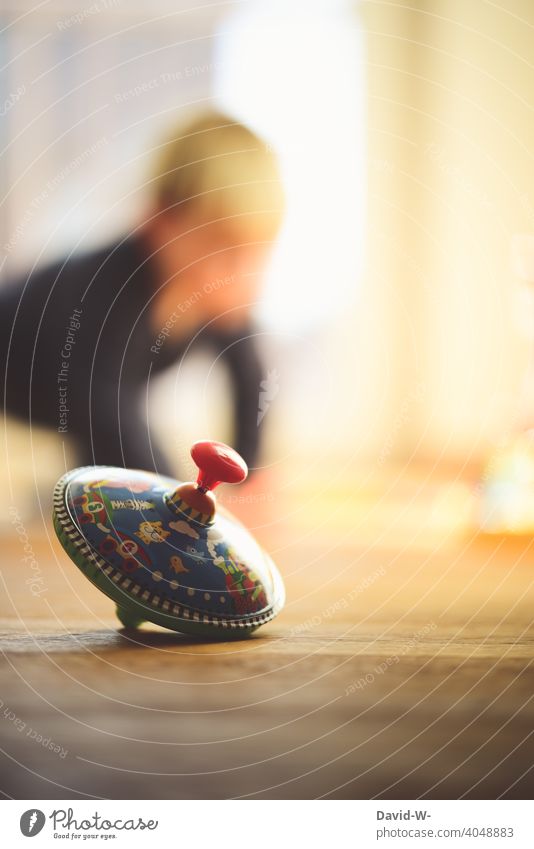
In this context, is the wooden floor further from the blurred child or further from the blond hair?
the blond hair

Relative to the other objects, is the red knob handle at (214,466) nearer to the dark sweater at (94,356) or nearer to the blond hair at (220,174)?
the dark sweater at (94,356)

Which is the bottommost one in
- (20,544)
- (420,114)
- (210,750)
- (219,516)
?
(210,750)

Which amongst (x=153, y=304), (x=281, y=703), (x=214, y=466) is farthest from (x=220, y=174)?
(x=281, y=703)

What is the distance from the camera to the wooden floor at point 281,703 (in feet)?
1.58

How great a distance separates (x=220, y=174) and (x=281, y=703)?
2.75 feet

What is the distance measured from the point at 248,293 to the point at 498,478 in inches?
18.2

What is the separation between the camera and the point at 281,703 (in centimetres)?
54

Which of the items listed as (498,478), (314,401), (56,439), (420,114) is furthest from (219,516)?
(420,114)

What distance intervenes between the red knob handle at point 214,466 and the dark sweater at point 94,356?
0.38 metres

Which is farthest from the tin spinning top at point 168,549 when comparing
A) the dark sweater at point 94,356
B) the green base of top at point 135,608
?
the dark sweater at point 94,356

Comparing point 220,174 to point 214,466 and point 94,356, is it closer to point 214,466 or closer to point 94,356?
point 94,356

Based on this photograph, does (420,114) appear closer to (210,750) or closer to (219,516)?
(219,516)

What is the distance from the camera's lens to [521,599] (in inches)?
30.5

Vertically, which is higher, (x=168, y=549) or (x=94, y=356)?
(x=94, y=356)
